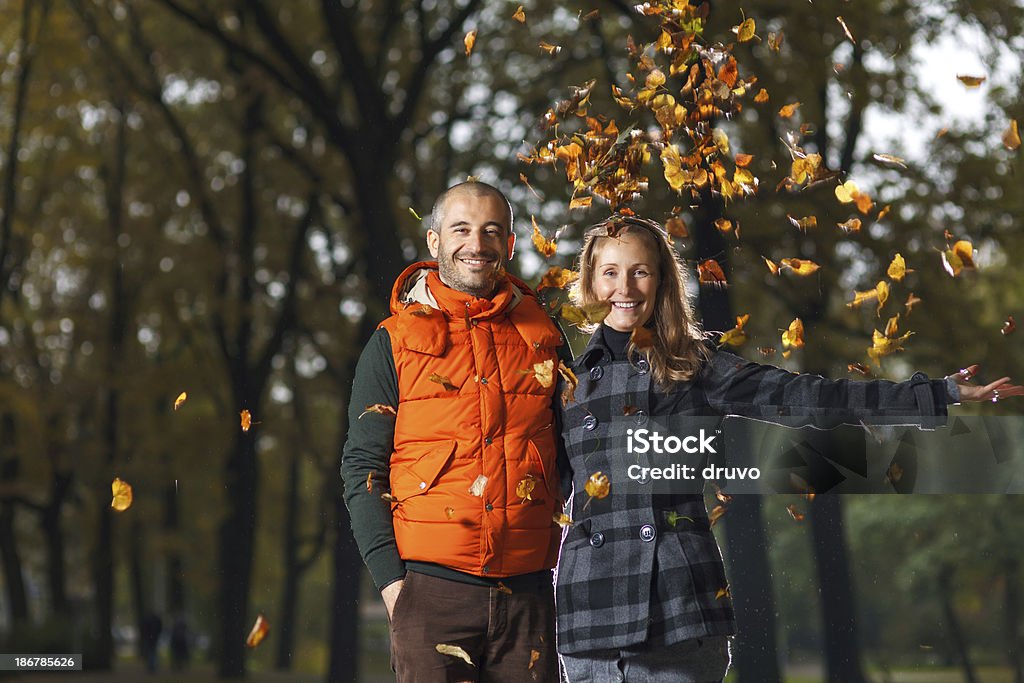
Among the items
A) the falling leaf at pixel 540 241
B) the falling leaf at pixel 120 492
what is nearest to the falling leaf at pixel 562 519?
the falling leaf at pixel 540 241

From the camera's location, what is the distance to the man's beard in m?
2.92

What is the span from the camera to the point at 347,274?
662 centimetres

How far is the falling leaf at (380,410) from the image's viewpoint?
2.90 m

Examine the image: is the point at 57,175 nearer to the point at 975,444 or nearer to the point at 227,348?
Result: the point at 227,348

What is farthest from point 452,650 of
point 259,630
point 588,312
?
point 259,630

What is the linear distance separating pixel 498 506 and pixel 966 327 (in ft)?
14.9

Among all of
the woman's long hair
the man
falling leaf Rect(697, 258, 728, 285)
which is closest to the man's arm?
the man

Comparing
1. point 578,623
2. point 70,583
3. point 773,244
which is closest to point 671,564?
point 578,623

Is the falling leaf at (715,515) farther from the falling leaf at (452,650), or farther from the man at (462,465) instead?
the falling leaf at (452,650)

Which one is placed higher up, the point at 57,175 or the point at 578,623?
the point at 57,175

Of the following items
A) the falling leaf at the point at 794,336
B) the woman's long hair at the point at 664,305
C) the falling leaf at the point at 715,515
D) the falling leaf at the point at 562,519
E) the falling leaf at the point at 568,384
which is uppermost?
the falling leaf at the point at 794,336

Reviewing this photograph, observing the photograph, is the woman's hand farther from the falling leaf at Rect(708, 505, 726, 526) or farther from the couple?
the falling leaf at Rect(708, 505, 726, 526)

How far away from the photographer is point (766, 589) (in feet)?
19.3

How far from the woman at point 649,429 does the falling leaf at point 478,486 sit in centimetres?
23
